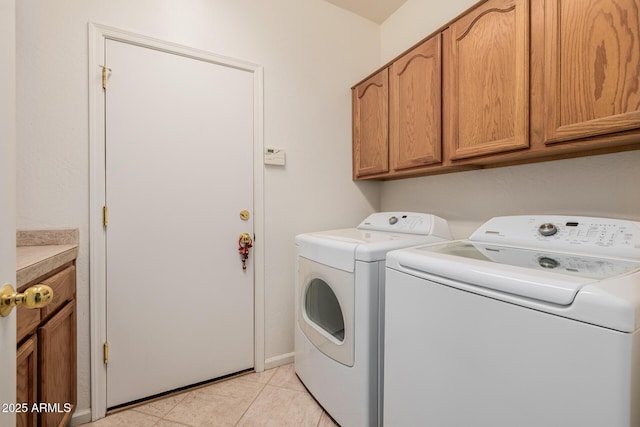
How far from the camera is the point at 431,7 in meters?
1.86

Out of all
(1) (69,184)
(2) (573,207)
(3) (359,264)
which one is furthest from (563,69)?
(1) (69,184)

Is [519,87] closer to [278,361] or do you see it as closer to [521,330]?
[521,330]

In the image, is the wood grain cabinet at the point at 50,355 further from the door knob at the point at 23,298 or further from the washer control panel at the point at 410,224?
the washer control panel at the point at 410,224

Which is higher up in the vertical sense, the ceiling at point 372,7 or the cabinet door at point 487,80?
the ceiling at point 372,7

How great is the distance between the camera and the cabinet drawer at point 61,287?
3.53 ft

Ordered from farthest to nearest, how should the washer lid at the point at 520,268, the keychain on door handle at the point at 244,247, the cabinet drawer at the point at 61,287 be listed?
the keychain on door handle at the point at 244,247 < the cabinet drawer at the point at 61,287 < the washer lid at the point at 520,268

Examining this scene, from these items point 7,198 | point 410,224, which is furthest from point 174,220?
point 410,224

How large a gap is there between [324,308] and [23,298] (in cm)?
129

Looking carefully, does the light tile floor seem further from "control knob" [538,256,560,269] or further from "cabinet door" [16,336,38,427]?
"control knob" [538,256,560,269]

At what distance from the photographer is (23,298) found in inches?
20.0

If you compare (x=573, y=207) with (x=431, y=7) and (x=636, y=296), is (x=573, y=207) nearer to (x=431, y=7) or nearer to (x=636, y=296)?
(x=636, y=296)

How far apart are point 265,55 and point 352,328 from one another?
5.70ft

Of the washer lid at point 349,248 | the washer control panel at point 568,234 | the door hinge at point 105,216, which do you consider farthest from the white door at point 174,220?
the washer control panel at point 568,234

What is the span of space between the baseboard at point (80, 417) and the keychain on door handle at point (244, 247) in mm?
1020
